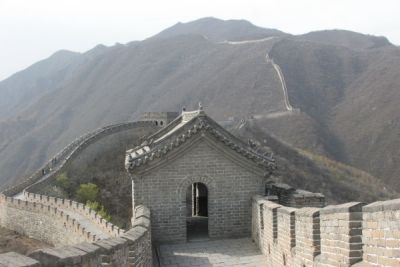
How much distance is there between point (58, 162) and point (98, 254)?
40.9m

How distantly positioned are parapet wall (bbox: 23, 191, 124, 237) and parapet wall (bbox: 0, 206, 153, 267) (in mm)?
6823

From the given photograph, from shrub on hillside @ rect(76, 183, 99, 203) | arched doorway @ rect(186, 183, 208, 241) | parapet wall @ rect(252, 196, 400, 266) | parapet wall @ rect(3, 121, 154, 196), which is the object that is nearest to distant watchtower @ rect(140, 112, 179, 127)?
parapet wall @ rect(3, 121, 154, 196)

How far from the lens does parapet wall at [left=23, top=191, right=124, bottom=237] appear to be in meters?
18.7

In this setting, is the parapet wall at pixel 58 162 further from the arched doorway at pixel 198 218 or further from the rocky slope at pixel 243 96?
the rocky slope at pixel 243 96

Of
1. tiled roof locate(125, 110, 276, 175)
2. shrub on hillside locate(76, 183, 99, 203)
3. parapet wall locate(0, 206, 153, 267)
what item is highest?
tiled roof locate(125, 110, 276, 175)

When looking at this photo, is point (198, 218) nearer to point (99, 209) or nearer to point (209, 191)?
point (209, 191)

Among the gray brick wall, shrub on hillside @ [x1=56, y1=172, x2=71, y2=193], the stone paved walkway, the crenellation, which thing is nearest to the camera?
the crenellation

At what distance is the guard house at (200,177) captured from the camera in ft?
48.7

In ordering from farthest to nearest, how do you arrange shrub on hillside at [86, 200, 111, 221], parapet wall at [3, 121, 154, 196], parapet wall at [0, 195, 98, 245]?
parapet wall at [3, 121, 154, 196] → shrub on hillside at [86, 200, 111, 221] → parapet wall at [0, 195, 98, 245]

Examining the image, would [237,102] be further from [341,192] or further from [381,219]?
[381,219]

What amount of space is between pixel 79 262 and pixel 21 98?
190557 millimetres

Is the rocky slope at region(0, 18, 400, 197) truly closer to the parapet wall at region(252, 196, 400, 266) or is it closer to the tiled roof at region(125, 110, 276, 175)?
the tiled roof at region(125, 110, 276, 175)

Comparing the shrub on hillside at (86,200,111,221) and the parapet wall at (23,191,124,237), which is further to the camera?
the shrub on hillside at (86,200,111,221)

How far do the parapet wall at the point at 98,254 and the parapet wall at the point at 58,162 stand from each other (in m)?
31.3
